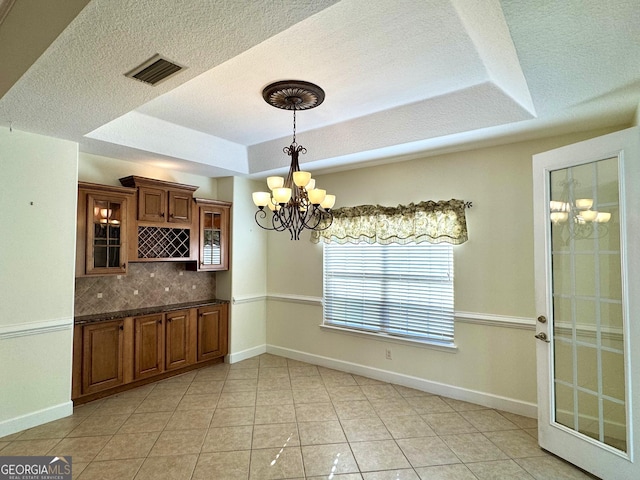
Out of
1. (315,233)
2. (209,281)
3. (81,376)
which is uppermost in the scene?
(315,233)

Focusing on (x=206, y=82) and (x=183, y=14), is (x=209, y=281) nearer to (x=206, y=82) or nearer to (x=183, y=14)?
(x=206, y=82)

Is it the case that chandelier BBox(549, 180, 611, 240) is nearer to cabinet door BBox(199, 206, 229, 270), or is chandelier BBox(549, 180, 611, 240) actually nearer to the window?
the window

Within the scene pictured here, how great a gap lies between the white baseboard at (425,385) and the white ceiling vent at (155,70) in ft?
12.1

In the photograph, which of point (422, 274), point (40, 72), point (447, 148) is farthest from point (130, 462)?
point (447, 148)

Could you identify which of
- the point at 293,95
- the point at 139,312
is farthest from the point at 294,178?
the point at 139,312

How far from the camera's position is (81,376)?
3.44 meters

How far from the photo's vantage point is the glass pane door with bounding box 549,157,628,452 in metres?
2.34

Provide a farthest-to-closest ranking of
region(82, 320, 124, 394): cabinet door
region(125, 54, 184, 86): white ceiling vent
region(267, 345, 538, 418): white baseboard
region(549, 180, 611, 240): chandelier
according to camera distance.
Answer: region(82, 320, 124, 394): cabinet door < region(267, 345, 538, 418): white baseboard < region(549, 180, 611, 240): chandelier < region(125, 54, 184, 86): white ceiling vent

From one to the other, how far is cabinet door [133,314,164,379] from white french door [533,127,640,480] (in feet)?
12.5

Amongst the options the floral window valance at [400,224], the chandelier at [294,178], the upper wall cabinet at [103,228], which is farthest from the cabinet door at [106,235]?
the floral window valance at [400,224]

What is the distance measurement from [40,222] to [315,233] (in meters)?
2.94

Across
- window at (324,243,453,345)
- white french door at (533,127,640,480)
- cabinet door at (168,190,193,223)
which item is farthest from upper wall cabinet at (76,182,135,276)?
white french door at (533,127,640,480)

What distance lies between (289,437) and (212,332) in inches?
84.3

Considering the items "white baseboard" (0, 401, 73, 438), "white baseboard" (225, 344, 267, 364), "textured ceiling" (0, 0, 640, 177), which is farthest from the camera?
"white baseboard" (225, 344, 267, 364)
